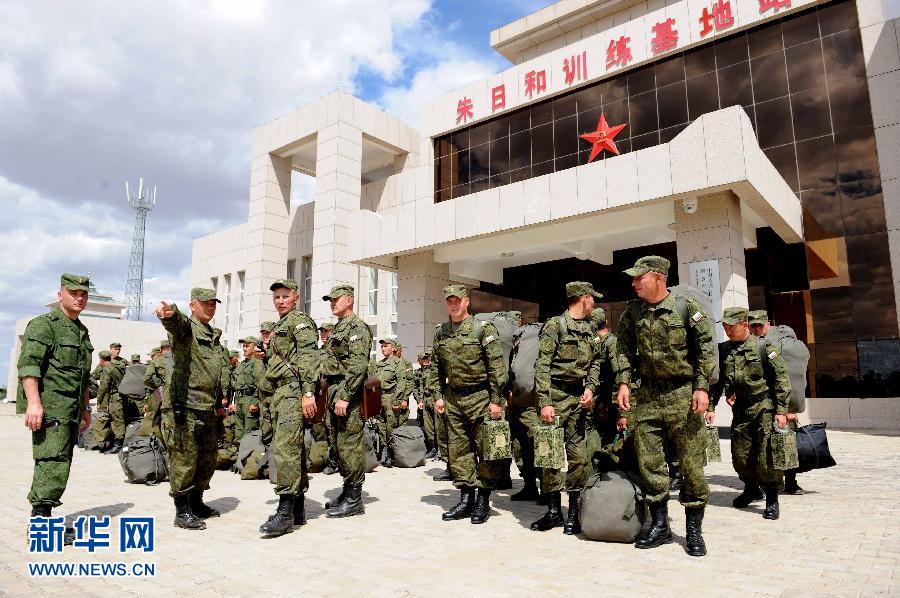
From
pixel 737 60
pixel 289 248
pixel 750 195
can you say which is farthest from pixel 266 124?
pixel 750 195

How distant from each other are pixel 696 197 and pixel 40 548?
506 inches

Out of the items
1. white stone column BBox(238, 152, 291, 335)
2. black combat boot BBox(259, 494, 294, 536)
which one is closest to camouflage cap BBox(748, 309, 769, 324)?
black combat boot BBox(259, 494, 294, 536)

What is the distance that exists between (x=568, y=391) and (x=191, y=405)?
11.6 ft

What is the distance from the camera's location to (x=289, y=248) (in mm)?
26734

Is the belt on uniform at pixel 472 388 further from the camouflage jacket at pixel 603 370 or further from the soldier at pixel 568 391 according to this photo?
the camouflage jacket at pixel 603 370

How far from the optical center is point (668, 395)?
427 cm

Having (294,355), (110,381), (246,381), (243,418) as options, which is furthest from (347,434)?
(110,381)

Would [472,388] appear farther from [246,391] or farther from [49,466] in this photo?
[246,391]

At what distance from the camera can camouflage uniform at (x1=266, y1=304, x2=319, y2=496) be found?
4.86 meters

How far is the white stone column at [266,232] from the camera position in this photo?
25031 mm

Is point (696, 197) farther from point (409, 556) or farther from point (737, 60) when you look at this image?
point (409, 556)

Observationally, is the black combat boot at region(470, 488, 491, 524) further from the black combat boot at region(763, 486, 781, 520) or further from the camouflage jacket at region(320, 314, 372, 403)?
the black combat boot at region(763, 486, 781, 520)

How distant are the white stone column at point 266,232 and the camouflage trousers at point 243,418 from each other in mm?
15903

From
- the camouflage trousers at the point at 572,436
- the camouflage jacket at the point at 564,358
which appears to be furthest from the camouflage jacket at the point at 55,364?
the camouflage trousers at the point at 572,436
